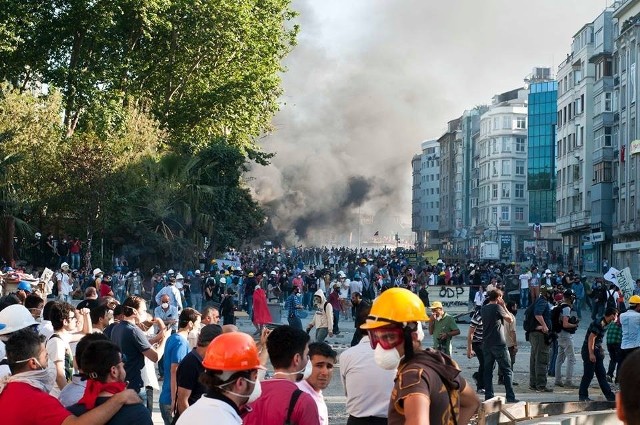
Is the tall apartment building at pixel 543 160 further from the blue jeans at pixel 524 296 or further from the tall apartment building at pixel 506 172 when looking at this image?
the blue jeans at pixel 524 296

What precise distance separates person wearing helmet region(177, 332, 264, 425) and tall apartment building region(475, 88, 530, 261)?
371 feet

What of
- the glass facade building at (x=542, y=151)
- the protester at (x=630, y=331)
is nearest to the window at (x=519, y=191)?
the glass facade building at (x=542, y=151)

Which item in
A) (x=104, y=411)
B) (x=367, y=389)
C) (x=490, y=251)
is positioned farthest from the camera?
(x=490, y=251)

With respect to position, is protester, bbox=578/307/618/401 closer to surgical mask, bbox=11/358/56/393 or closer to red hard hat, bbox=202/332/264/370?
surgical mask, bbox=11/358/56/393

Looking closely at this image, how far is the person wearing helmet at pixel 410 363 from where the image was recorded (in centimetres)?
487

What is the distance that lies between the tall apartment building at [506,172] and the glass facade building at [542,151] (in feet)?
39.2

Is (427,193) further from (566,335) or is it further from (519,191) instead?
(566,335)

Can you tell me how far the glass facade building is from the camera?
102 metres

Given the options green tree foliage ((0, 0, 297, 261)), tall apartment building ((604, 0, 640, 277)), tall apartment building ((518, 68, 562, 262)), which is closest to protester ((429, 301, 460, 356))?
green tree foliage ((0, 0, 297, 261))

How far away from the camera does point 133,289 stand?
3616 cm

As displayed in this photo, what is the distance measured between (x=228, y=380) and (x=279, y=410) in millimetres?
680

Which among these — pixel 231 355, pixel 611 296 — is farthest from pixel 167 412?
pixel 611 296

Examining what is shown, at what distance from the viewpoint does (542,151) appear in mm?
103688

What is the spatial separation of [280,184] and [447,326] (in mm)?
97606
